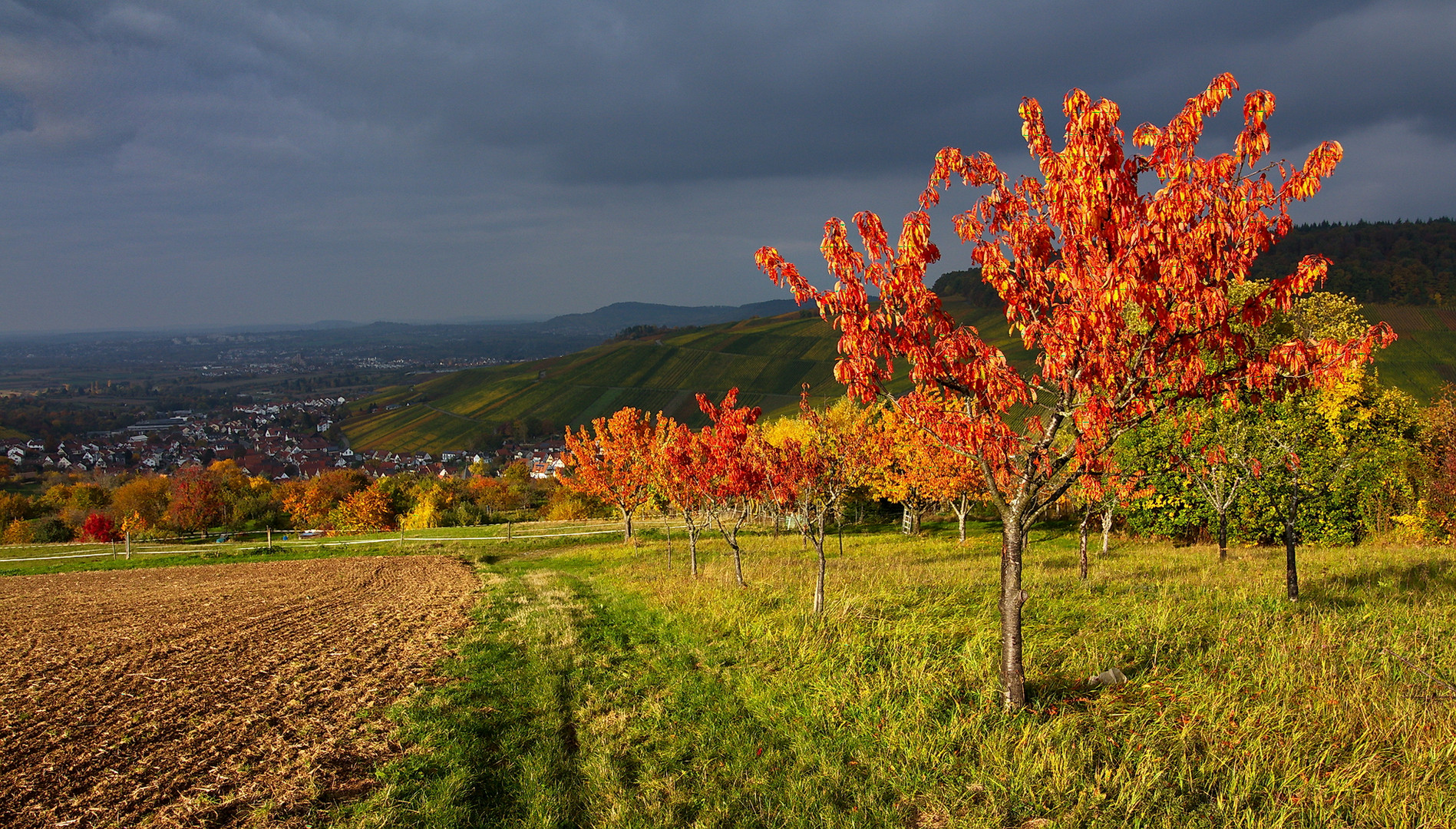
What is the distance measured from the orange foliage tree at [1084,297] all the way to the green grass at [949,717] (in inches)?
62.1

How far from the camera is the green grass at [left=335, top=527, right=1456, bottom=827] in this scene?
698 cm

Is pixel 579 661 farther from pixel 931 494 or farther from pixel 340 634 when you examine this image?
pixel 931 494

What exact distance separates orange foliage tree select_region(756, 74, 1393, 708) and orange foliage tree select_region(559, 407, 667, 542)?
3010 centimetres

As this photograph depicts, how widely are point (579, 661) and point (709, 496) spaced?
9181 mm

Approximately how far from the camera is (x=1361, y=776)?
6.77m

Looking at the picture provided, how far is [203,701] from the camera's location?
11008mm

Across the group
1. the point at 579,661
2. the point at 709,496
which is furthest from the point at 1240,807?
the point at 709,496

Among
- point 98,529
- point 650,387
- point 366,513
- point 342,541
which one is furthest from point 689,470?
point 650,387

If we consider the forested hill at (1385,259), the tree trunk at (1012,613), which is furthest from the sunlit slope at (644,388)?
the tree trunk at (1012,613)

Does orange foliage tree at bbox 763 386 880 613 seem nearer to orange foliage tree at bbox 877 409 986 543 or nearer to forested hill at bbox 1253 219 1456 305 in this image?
orange foliage tree at bbox 877 409 986 543

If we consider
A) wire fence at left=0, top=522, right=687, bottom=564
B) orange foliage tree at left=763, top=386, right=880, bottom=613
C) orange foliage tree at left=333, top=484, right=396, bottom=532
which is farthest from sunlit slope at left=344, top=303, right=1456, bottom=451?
orange foliage tree at left=763, top=386, right=880, bottom=613

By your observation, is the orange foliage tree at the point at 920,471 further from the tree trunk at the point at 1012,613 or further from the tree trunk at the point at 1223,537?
the tree trunk at the point at 1012,613

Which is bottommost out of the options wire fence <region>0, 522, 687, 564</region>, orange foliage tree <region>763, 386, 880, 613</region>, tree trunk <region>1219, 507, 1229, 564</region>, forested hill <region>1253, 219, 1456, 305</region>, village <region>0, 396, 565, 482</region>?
village <region>0, 396, 565, 482</region>

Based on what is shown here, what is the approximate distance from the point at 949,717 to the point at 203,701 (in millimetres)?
11576
